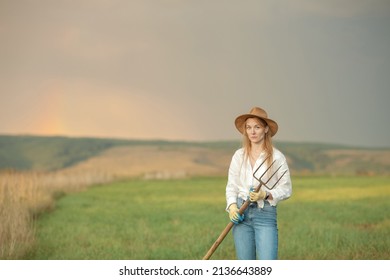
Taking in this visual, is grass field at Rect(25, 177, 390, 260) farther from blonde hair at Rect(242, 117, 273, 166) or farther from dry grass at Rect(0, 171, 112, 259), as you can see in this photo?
blonde hair at Rect(242, 117, 273, 166)

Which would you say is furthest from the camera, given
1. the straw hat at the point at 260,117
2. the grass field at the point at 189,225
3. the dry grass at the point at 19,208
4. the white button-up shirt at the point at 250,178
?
the grass field at the point at 189,225

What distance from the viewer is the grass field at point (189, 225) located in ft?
24.9

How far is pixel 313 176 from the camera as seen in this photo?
22.8 meters

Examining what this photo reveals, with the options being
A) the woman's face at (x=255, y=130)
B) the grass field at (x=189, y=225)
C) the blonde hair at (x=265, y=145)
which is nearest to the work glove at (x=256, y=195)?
the blonde hair at (x=265, y=145)

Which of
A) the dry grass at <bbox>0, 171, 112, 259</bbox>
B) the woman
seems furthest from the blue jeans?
the dry grass at <bbox>0, 171, 112, 259</bbox>

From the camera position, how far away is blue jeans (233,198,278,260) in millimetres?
4492

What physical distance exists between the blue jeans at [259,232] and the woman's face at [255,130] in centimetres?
43

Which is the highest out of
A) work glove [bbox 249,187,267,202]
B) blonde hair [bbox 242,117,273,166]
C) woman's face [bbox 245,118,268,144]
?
woman's face [bbox 245,118,268,144]

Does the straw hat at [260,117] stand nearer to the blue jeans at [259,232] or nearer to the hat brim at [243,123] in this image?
the hat brim at [243,123]

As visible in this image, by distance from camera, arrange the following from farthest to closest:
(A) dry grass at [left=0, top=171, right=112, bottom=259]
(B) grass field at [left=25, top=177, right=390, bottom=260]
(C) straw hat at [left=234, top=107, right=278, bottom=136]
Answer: (B) grass field at [left=25, top=177, right=390, bottom=260], (A) dry grass at [left=0, top=171, right=112, bottom=259], (C) straw hat at [left=234, top=107, right=278, bottom=136]

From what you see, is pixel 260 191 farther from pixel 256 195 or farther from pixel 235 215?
pixel 235 215
